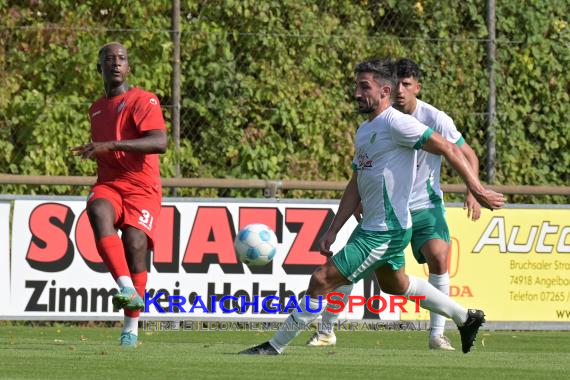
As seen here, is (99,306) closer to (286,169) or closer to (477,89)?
(286,169)

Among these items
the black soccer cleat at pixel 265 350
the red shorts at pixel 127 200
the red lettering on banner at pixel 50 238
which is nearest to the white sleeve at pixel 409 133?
the black soccer cleat at pixel 265 350

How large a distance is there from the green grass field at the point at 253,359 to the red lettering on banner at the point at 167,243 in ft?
3.27

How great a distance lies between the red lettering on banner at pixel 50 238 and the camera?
1314 cm

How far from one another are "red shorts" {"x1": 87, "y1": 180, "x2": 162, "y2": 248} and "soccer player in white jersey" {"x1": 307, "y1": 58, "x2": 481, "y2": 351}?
5.41 feet

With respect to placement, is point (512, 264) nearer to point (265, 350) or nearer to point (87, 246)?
point (87, 246)

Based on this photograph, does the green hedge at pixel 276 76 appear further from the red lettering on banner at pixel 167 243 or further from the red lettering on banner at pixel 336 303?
the red lettering on banner at pixel 336 303

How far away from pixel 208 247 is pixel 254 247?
7.41ft

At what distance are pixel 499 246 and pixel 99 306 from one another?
4000 mm

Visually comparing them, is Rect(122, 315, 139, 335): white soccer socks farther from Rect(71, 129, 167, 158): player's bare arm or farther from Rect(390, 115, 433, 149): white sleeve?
Rect(390, 115, 433, 149): white sleeve

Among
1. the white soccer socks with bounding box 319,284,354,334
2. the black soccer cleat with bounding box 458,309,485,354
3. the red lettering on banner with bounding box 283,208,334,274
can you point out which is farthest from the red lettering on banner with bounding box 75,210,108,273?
the black soccer cleat with bounding box 458,309,485,354

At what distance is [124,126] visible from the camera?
10.0m

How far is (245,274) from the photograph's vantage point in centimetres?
1344

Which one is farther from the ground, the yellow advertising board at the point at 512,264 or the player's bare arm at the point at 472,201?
the player's bare arm at the point at 472,201

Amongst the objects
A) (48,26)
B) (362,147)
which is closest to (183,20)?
(48,26)
